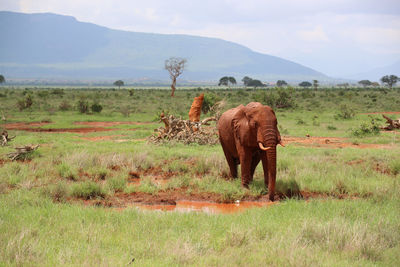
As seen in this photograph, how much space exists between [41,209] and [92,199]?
1936 mm

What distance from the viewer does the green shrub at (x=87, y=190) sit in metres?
9.84

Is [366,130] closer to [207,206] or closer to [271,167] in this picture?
[271,167]

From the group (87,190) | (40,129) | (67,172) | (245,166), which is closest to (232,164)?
(245,166)

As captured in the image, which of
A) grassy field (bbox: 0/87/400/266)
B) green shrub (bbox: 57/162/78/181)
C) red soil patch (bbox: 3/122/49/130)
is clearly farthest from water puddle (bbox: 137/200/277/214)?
red soil patch (bbox: 3/122/49/130)

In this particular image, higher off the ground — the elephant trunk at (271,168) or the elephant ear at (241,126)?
the elephant ear at (241,126)

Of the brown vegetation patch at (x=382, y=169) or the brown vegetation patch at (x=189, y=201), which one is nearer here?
the brown vegetation patch at (x=189, y=201)

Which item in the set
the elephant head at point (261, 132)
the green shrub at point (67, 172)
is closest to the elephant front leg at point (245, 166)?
the elephant head at point (261, 132)

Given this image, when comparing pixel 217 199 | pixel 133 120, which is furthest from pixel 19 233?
pixel 133 120

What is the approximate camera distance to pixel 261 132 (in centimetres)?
903

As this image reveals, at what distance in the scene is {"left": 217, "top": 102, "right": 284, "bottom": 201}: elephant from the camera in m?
8.98

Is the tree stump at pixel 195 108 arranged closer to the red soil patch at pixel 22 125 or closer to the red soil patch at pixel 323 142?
the red soil patch at pixel 323 142

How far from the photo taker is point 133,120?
29.9 meters

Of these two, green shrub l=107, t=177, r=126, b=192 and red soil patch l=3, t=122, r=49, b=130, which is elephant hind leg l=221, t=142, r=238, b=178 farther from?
red soil patch l=3, t=122, r=49, b=130

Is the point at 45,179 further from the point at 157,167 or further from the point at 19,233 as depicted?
the point at 19,233
